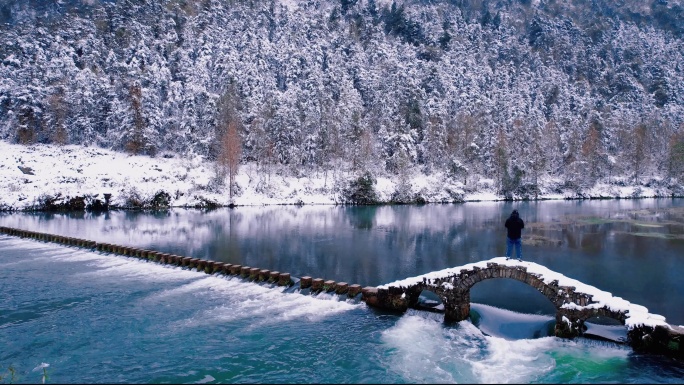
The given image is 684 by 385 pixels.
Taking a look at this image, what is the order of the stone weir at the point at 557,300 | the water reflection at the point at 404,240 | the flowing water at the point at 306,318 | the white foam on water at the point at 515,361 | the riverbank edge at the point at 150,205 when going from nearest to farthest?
the white foam on water at the point at 515,361, the flowing water at the point at 306,318, the stone weir at the point at 557,300, the water reflection at the point at 404,240, the riverbank edge at the point at 150,205

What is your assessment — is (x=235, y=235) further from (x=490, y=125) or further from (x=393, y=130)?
(x=490, y=125)

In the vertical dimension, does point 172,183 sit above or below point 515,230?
above

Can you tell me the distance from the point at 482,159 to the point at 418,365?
87321 millimetres

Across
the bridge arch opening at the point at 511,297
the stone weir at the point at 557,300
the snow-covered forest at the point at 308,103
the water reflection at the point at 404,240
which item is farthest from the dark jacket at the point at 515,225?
the snow-covered forest at the point at 308,103

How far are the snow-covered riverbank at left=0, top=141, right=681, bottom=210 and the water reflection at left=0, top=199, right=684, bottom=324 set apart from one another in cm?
824

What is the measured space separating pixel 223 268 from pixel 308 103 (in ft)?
235

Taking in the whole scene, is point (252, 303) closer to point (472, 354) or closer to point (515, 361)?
point (472, 354)

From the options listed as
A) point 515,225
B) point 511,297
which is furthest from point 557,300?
point 511,297

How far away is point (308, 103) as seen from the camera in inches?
3617

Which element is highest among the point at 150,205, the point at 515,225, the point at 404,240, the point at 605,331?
the point at 515,225

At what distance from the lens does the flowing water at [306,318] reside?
12.4 metres

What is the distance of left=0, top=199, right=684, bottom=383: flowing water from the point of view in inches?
490

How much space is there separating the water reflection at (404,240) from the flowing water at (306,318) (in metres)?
0.22

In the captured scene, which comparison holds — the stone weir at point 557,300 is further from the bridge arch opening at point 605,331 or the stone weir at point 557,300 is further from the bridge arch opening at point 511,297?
the bridge arch opening at point 511,297
